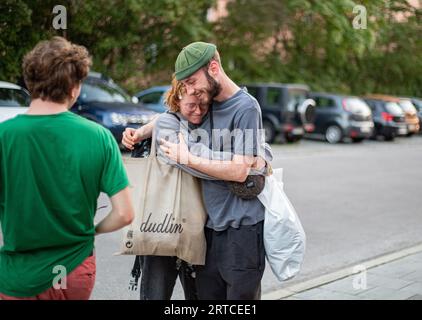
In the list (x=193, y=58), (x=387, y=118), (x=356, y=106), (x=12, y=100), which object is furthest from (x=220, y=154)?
(x=387, y=118)

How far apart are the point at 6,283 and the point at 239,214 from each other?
0.97 meters

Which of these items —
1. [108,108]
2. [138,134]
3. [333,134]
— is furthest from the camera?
[333,134]

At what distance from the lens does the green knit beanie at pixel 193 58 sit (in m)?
2.59

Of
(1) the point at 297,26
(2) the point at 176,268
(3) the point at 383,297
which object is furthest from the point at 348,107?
(2) the point at 176,268

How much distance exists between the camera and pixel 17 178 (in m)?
2.13

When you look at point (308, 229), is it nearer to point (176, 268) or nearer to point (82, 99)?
point (176, 268)

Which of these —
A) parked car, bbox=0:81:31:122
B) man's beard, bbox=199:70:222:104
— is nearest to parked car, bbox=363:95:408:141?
parked car, bbox=0:81:31:122

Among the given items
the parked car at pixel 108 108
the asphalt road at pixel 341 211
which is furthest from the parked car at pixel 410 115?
the parked car at pixel 108 108

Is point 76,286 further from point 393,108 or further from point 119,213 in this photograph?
point 393,108

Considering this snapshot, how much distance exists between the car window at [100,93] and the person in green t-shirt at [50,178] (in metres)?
12.5

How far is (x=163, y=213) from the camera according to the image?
8.73ft

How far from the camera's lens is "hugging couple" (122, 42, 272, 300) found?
262cm

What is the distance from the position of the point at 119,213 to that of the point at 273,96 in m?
18.0

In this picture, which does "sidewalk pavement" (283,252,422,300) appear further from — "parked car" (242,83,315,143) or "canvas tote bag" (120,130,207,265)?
"parked car" (242,83,315,143)
